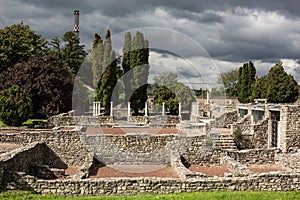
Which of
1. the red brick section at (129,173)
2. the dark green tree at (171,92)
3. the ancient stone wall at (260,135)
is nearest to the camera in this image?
the red brick section at (129,173)

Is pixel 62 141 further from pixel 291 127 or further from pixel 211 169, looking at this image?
pixel 291 127

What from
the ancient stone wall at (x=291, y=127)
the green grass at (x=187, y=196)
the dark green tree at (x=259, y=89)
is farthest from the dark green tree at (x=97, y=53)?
the green grass at (x=187, y=196)

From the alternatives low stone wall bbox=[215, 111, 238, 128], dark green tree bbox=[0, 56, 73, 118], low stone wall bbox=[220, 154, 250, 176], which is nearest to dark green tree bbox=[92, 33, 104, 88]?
dark green tree bbox=[0, 56, 73, 118]

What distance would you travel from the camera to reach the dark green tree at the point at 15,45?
3519 centimetres

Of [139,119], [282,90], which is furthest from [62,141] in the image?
A: [282,90]

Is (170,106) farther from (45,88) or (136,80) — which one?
(45,88)

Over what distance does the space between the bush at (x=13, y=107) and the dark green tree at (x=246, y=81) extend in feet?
93.1

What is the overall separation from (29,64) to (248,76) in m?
26.7

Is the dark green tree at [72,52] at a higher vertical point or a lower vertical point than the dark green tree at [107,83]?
higher

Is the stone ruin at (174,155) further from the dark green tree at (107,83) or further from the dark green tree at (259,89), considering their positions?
the dark green tree at (259,89)

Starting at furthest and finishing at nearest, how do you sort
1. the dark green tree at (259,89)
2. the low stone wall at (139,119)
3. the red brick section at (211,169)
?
the dark green tree at (259,89), the low stone wall at (139,119), the red brick section at (211,169)

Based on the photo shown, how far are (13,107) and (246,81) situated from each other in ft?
101

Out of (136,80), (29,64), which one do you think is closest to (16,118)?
(29,64)

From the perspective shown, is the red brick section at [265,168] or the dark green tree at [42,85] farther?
the dark green tree at [42,85]
